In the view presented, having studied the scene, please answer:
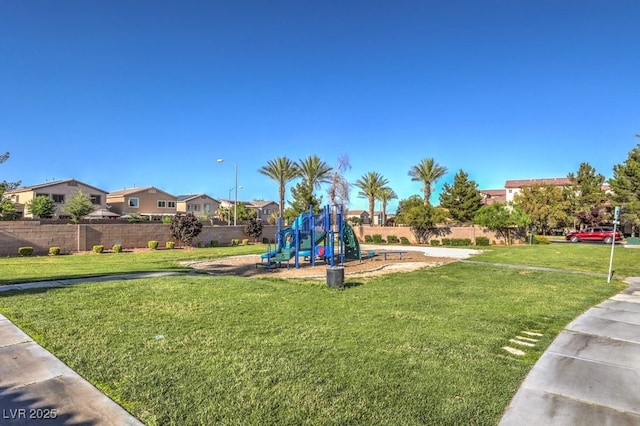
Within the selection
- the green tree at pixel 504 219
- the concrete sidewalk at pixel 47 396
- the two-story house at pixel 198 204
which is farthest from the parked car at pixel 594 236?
the two-story house at pixel 198 204

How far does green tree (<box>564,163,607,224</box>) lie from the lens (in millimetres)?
52844

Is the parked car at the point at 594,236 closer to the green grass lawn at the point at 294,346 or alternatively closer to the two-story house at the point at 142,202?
the green grass lawn at the point at 294,346

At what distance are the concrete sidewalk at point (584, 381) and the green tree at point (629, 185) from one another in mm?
38777

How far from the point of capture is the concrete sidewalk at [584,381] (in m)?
3.75

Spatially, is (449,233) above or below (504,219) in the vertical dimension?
below

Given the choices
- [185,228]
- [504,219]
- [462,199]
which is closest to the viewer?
[185,228]

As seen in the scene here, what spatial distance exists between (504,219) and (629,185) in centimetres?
1755

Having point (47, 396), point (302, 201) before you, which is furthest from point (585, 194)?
point (47, 396)

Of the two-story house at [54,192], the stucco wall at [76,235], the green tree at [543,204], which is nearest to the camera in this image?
Answer: the stucco wall at [76,235]

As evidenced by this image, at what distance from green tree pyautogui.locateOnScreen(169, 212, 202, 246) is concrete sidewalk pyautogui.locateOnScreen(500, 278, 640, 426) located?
25506 mm

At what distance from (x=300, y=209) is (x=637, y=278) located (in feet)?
116

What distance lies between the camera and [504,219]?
3438 cm

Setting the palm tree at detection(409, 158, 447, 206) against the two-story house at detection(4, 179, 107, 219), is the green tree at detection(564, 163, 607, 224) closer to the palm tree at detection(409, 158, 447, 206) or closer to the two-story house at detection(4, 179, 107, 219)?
the palm tree at detection(409, 158, 447, 206)

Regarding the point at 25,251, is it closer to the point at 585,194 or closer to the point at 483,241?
the point at 483,241
